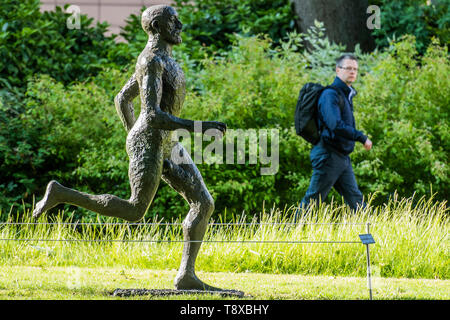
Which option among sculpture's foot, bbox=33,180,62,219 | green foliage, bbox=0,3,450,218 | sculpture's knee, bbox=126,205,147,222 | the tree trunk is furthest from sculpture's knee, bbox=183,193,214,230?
the tree trunk

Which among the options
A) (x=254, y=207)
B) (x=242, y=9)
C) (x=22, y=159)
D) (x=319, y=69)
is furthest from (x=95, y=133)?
(x=242, y=9)

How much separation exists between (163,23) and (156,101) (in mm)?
605

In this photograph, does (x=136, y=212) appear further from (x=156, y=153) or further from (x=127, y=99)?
(x=127, y=99)

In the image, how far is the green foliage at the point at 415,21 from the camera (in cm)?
1255

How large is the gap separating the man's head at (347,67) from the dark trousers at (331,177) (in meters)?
0.77

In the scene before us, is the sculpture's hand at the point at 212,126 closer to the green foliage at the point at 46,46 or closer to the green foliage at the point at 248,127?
the green foliage at the point at 248,127

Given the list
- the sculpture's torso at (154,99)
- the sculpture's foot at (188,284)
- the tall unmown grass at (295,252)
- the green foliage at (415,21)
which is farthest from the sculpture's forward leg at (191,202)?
the green foliage at (415,21)

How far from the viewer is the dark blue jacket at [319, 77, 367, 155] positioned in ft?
24.2

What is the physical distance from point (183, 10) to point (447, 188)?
6143 mm

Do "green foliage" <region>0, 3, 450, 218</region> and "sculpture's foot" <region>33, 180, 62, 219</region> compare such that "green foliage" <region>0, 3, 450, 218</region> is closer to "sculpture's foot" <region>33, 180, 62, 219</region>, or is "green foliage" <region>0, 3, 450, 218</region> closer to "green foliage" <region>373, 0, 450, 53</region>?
"green foliage" <region>373, 0, 450, 53</region>

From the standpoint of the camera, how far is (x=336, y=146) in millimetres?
7543

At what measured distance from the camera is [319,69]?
10641 millimetres

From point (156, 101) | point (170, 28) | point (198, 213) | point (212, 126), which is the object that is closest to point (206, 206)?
point (198, 213)
